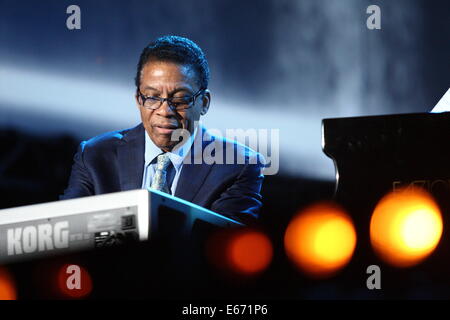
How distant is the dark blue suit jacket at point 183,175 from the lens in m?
2.06

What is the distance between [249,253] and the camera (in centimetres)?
104

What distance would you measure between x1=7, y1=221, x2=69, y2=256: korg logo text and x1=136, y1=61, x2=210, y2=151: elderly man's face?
1253 millimetres

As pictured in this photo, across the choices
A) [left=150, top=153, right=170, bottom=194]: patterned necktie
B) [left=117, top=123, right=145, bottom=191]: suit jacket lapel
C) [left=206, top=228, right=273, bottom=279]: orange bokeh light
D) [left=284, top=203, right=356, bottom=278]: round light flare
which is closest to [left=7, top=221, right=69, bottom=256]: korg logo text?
[left=206, top=228, right=273, bottom=279]: orange bokeh light

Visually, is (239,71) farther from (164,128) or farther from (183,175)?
(183,175)

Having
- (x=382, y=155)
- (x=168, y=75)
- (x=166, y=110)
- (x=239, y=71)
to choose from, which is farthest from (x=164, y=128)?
(x=382, y=155)

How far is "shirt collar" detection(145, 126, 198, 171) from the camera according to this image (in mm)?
2139

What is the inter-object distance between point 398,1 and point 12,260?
1.95 meters

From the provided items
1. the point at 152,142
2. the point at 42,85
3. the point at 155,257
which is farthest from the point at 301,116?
the point at 155,257

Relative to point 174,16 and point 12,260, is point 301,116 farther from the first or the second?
point 12,260

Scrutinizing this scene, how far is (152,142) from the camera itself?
88.4 inches

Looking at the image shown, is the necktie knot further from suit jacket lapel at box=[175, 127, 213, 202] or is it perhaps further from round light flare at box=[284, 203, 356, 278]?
round light flare at box=[284, 203, 356, 278]

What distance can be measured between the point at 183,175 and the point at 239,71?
1.86 ft

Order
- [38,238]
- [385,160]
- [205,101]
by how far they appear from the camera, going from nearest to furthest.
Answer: [38,238] → [385,160] → [205,101]

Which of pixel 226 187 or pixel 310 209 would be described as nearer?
pixel 310 209
